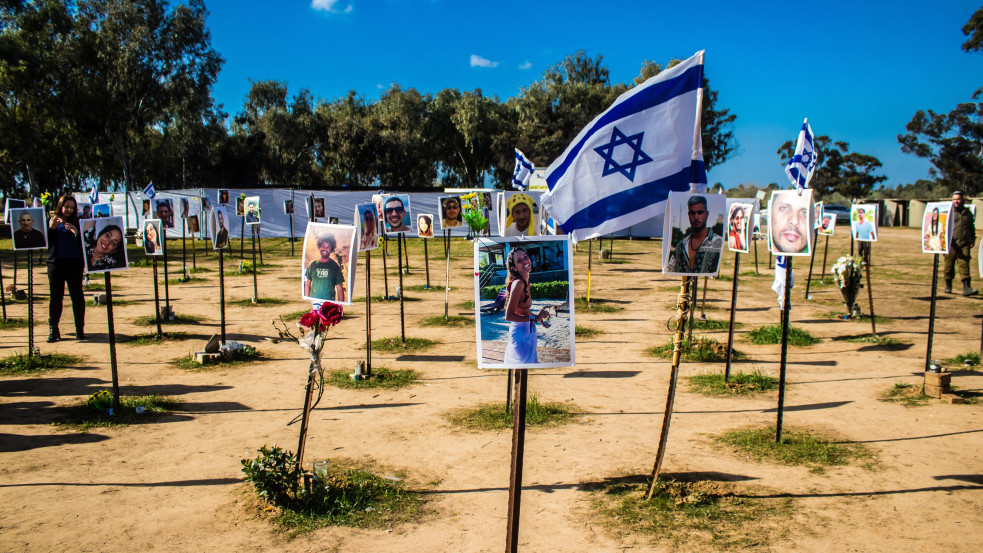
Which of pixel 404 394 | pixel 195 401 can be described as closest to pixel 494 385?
pixel 404 394

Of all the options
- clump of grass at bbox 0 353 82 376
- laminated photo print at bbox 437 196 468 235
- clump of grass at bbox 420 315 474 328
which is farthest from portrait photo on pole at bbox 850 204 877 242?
clump of grass at bbox 0 353 82 376

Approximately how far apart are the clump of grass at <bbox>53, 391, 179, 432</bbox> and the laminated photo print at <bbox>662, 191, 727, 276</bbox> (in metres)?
5.75

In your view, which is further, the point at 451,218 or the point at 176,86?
the point at 176,86

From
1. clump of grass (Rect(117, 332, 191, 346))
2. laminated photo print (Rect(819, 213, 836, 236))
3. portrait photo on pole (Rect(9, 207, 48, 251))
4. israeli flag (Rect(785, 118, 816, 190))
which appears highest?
israeli flag (Rect(785, 118, 816, 190))

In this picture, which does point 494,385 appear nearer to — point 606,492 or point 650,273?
point 606,492

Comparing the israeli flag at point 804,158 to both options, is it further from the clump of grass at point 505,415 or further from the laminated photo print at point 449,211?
the laminated photo print at point 449,211

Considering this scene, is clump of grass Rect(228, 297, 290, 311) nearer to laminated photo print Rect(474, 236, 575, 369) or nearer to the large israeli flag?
the large israeli flag

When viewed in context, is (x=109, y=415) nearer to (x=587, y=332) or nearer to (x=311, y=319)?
(x=311, y=319)

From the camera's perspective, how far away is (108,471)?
17.9ft

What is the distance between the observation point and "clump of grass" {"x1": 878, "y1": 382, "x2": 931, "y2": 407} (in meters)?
7.38

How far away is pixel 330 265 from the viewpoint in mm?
6078

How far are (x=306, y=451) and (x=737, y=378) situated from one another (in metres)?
5.43

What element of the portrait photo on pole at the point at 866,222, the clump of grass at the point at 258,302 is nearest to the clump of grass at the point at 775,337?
the portrait photo on pole at the point at 866,222

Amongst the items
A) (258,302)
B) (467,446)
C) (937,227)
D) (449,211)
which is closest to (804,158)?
(937,227)
